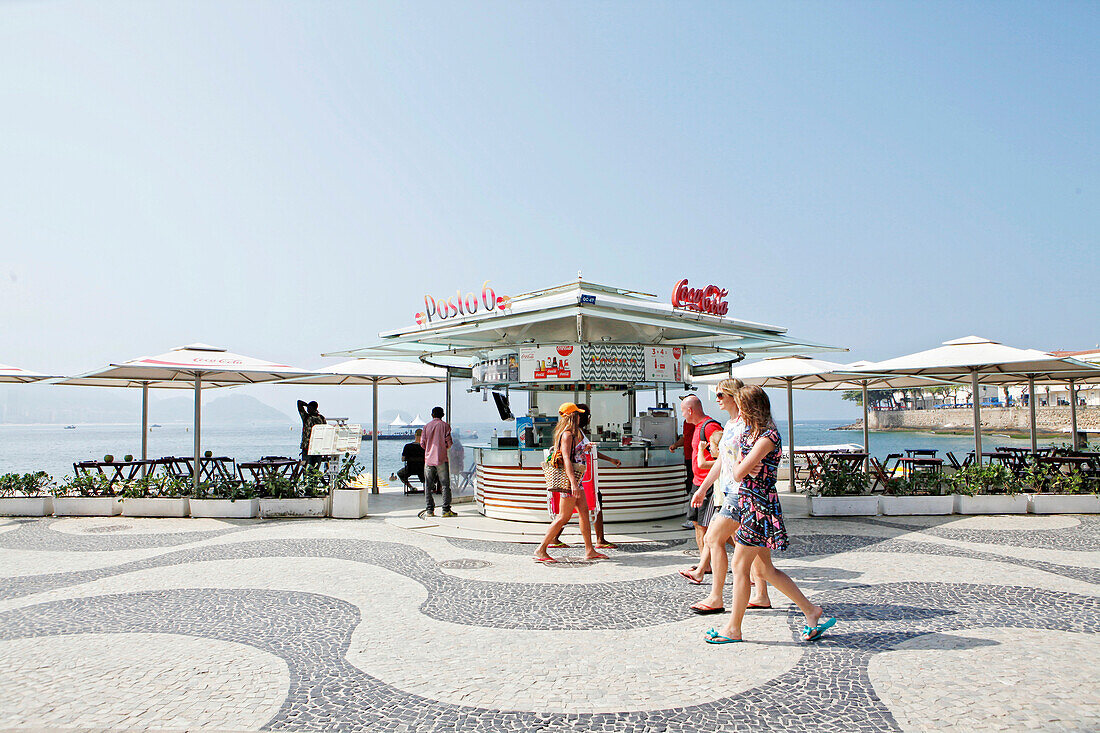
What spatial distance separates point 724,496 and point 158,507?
9.66 m

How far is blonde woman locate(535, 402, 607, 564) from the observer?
7043 millimetres

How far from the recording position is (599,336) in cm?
1180

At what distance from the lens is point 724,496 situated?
15.5ft

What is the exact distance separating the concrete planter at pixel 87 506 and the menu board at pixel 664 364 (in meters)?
8.80

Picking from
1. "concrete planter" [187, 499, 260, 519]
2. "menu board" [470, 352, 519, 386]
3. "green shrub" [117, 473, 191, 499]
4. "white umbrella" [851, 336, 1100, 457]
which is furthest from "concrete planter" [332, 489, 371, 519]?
"white umbrella" [851, 336, 1100, 457]

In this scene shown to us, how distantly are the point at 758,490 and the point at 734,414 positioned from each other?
0.70 m

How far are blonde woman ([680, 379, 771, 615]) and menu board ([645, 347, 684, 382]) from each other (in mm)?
5754

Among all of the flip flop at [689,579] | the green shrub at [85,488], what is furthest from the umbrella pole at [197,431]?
the flip flop at [689,579]

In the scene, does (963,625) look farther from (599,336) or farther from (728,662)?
(599,336)

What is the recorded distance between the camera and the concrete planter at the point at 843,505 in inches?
397

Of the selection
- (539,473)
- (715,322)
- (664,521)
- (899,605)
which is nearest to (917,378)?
(715,322)

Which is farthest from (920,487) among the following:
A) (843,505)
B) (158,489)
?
(158,489)

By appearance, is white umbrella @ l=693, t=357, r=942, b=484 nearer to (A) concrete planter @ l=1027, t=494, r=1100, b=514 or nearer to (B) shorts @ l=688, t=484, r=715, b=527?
(A) concrete planter @ l=1027, t=494, r=1100, b=514

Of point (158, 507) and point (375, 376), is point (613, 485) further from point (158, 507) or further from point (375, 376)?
point (158, 507)
